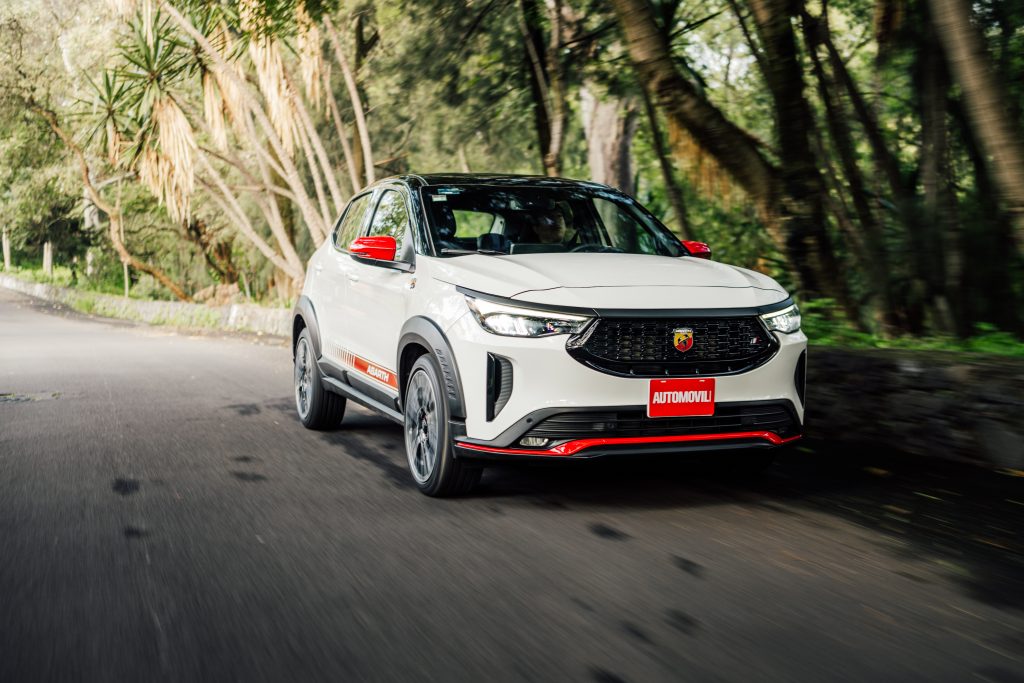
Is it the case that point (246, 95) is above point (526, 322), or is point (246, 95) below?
above

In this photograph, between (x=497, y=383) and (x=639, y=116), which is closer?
(x=497, y=383)

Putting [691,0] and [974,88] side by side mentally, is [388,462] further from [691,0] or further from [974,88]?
[691,0]

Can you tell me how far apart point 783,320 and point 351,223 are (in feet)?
12.1

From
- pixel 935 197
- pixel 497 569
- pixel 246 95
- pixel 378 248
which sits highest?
pixel 246 95

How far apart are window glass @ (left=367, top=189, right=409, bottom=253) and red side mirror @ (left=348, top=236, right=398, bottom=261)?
0.18 metres

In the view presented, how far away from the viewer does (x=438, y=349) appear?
5.59 meters

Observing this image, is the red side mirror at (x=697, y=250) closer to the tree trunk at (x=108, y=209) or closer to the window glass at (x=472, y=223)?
the window glass at (x=472, y=223)

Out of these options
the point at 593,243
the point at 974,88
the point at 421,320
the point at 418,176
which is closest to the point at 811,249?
the point at 974,88

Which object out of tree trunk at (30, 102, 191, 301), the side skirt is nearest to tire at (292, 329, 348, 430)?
the side skirt

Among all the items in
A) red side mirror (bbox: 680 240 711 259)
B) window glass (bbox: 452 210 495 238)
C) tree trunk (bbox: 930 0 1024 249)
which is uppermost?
tree trunk (bbox: 930 0 1024 249)

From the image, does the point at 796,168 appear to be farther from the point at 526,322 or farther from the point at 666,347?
the point at 526,322

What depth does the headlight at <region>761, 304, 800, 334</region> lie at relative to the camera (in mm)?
5535

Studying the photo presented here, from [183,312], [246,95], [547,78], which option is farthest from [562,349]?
[183,312]

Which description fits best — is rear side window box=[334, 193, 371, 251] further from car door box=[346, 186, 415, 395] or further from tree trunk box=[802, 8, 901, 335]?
tree trunk box=[802, 8, 901, 335]
